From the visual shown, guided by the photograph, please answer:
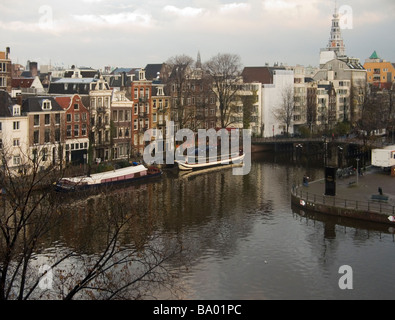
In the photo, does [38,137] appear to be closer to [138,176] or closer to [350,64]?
[138,176]

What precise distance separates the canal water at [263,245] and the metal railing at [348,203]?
1192 mm

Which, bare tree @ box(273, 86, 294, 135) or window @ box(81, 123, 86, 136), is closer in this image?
window @ box(81, 123, 86, 136)

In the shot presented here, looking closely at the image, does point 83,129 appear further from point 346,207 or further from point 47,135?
point 346,207

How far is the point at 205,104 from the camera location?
8012cm

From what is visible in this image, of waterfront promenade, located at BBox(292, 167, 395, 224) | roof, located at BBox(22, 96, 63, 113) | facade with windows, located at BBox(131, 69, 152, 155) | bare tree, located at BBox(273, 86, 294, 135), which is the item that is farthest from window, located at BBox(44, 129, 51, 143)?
bare tree, located at BBox(273, 86, 294, 135)

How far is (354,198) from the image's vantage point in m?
43.8

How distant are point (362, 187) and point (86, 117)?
28410mm

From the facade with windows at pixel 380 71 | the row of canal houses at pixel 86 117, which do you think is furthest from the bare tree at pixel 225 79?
the facade with windows at pixel 380 71

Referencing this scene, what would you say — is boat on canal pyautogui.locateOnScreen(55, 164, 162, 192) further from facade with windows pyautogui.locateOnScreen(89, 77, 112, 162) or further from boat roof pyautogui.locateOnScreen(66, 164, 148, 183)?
facade with windows pyautogui.locateOnScreen(89, 77, 112, 162)

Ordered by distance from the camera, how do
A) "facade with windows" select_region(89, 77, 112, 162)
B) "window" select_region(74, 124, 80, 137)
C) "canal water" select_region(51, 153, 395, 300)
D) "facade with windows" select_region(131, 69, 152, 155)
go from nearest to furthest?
"canal water" select_region(51, 153, 395, 300), "window" select_region(74, 124, 80, 137), "facade with windows" select_region(89, 77, 112, 162), "facade with windows" select_region(131, 69, 152, 155)

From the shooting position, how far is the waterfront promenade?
3975cm

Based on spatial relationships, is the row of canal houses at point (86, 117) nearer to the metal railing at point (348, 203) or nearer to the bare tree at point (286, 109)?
the bare tree at point (286, 109)

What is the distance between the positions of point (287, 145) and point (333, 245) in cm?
5288
